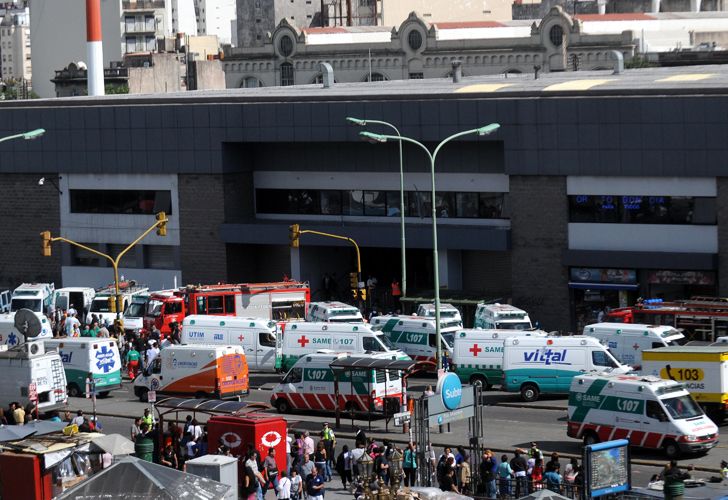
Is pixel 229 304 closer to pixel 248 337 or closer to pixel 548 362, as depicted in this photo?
pixel 248 337

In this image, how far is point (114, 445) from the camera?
32.9 m

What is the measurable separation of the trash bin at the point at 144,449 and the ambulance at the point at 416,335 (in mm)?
16184

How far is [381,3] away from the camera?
147375 mm

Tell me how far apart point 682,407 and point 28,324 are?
64.4 ft

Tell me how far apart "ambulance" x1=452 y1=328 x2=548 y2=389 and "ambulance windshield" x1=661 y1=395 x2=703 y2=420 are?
9537mm

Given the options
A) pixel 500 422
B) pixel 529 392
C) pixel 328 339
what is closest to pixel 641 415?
pixel 500 422

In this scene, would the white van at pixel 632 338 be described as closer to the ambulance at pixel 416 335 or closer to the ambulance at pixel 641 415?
the ambulance at pixel 416 335

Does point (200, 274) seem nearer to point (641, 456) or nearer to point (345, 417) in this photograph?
point (345, 417)

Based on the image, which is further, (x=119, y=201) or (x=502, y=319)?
(x=119, y=201)

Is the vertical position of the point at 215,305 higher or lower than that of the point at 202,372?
higher

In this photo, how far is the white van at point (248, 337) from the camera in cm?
5072

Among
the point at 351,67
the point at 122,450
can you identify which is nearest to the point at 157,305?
the point at 122,450

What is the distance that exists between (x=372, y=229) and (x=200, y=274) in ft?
30.0

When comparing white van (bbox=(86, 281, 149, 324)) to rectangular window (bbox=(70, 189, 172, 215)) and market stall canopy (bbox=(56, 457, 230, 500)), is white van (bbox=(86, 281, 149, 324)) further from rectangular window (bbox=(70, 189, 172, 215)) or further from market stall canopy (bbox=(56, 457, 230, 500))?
market stall canopy (bbox=(56, 457, 230, 500))
